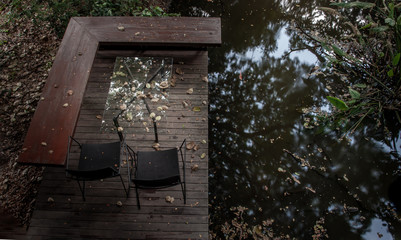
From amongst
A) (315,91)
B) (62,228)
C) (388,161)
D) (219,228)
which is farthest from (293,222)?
(62,228)

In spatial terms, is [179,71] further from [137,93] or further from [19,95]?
[19,95]

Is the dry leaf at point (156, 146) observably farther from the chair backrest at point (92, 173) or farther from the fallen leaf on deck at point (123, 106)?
the chair backrest at point (92, 173)

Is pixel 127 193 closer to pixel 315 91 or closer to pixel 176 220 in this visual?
pixel 176 220

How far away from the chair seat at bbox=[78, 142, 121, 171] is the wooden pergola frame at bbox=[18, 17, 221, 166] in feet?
0.72

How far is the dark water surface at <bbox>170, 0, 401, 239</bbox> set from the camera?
3201 mm

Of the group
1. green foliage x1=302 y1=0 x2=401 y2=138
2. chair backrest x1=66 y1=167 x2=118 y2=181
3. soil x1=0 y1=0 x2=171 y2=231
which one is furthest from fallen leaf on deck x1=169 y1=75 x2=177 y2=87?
green foliage x1=302 y1=0 x2=401 y2=138

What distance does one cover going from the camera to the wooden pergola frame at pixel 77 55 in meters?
2.73

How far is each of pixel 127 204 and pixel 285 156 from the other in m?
2.34

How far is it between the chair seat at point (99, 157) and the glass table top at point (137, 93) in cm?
22

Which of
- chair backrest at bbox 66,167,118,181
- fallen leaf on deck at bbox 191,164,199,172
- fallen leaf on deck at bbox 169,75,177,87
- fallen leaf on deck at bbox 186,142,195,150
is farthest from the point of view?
fallen leaf on deck at bbox 169,75,177,87

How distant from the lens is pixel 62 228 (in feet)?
9.16

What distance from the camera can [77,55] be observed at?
3566mm

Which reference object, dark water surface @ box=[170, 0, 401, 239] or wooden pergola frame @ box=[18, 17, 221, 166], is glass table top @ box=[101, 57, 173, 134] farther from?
dark water surface @ box=[170, 0, 401, 239]

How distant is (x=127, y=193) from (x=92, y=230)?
53 centimetres
